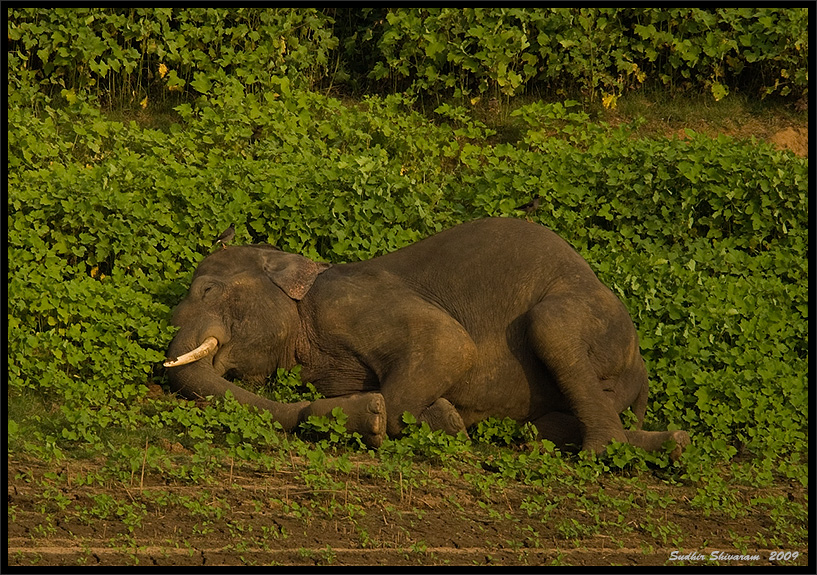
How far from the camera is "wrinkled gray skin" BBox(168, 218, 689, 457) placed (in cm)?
707

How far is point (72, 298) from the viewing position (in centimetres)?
760

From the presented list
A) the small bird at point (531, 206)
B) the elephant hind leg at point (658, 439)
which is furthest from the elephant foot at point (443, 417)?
the small bird at point (531, 206)

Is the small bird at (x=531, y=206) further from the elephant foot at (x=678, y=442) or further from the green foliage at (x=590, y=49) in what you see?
the elephant foot at (x=678, y=442)

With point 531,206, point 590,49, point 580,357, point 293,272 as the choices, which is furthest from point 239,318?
point 590,49

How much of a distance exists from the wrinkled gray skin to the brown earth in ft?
2.44

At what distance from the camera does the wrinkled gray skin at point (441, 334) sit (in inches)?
278

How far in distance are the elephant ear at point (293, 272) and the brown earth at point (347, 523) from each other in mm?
1528

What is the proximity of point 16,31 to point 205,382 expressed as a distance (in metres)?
5.04

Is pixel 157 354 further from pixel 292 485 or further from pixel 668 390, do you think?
pixel 668 390


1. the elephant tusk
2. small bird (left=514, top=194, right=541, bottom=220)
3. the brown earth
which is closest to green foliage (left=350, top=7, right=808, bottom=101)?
small bird (left=514, top=194, right=541, bottom=220)

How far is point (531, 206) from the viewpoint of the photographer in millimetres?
9070

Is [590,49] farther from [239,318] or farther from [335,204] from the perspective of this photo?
[239,318]

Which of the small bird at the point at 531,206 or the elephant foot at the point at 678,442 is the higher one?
the small bird at the point at 531,206

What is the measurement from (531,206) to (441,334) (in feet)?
7.27
